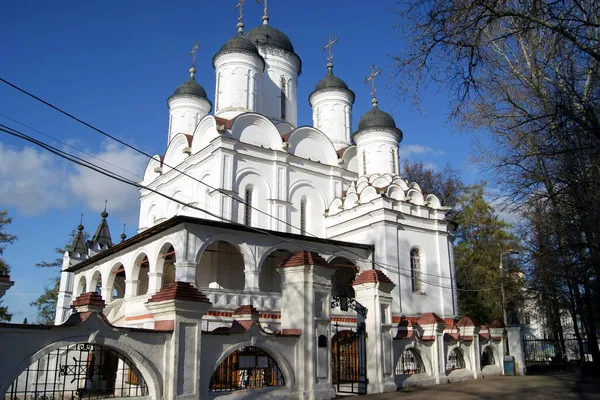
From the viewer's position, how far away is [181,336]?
816 centimetres

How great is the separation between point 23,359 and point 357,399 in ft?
21.0

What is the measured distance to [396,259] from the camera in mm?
20828

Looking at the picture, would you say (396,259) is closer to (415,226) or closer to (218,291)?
(415,226)

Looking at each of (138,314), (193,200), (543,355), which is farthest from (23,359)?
(543,355)

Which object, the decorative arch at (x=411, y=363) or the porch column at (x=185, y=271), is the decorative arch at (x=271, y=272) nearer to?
the porch column at (x=185, y=271)

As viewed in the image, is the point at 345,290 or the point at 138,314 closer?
the point at 138,314

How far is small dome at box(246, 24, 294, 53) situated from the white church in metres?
0.08

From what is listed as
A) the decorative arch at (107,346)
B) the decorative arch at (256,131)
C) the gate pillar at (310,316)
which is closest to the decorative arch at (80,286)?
the decorative arch at (256,131)

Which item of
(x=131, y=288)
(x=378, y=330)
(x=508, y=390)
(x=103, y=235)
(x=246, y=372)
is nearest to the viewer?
(x=246, y=372)

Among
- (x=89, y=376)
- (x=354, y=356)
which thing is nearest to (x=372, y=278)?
(x=354, y=356)

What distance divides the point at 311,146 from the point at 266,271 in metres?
6.51

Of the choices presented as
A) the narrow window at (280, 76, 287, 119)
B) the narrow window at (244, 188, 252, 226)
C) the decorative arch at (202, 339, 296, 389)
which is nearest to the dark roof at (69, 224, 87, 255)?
the narrow window at (244, 188, 252, 226)

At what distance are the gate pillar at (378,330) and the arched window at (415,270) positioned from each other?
9482 millimetres

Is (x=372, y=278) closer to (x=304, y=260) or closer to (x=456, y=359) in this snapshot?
(x=304, y=260)
